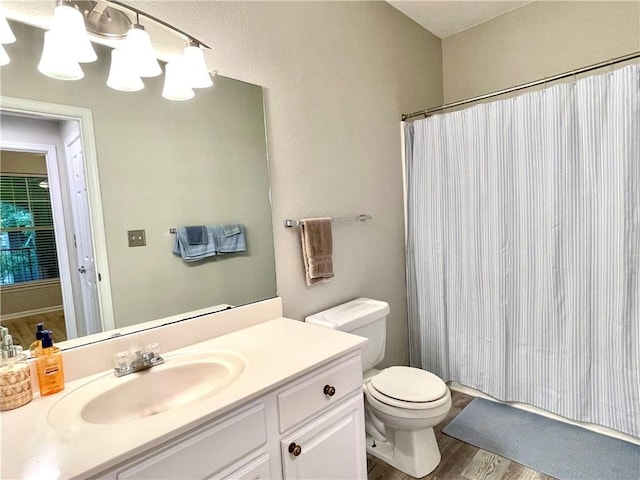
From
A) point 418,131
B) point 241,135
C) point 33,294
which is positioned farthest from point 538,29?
point 33,294

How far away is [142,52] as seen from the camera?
4.05 feet

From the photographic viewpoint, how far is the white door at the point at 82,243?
45.1 inches

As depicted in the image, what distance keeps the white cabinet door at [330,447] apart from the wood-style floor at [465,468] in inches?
17.5

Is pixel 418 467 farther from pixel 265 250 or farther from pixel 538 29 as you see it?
pixel 538 29

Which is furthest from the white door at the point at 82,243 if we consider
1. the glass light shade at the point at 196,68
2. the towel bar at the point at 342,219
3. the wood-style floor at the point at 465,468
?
the wood-style floor at the point at 465,468

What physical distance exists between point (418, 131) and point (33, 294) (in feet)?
7.16

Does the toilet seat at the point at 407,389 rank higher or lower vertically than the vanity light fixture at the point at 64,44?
lower

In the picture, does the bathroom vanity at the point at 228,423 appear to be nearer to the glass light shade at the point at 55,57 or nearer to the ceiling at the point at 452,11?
the glass light shade at the point at 55,57

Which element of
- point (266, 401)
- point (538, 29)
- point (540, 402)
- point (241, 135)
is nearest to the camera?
point (266, 401)

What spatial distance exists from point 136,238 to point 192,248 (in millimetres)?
220

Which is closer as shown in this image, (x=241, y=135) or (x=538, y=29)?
(x=241, y=135)

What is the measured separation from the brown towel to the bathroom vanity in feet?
1.17

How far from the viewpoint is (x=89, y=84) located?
118 centimetres

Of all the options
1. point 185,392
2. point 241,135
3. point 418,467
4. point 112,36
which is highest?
point 112,36
